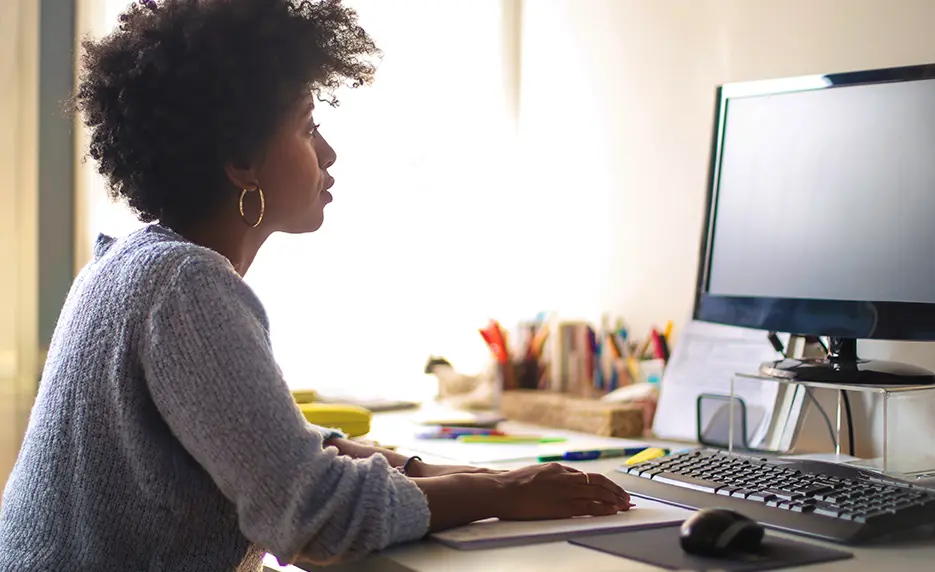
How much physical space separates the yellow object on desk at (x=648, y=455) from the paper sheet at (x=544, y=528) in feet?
0.89

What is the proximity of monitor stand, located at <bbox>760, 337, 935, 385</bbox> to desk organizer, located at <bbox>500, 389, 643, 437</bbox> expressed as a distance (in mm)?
323

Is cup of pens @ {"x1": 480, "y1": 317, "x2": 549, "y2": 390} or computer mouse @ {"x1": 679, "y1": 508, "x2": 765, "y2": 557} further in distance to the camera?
cup of pens @ {"x1": 480, "y1": 317, "x2": 549, "y2": 390}

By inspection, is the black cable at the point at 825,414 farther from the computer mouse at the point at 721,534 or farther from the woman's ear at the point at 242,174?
the woman's ear at the point at 242,174

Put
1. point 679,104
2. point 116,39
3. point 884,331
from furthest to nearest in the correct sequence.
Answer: point 679,104 < point 884,331 < point 116,39

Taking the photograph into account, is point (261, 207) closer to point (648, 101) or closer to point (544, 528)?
point (544, 528)

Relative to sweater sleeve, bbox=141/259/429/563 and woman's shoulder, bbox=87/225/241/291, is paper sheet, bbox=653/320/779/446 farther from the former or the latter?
woman's shoulder, bbox=87/225/241/291

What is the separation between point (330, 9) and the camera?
1.21 m

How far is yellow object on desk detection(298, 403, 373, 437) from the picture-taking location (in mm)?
1549

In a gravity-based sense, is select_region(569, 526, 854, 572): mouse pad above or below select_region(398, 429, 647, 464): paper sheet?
above

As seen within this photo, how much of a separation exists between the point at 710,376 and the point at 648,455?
0.30m

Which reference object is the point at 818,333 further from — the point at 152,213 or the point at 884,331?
the point at 152,213

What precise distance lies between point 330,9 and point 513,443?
2.43 ft

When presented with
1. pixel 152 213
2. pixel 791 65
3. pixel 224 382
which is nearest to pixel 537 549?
pixel 224 382

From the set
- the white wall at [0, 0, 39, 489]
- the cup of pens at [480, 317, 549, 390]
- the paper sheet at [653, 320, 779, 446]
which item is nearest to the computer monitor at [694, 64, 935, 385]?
the paper sheet at [653, 320, 779, 446]
